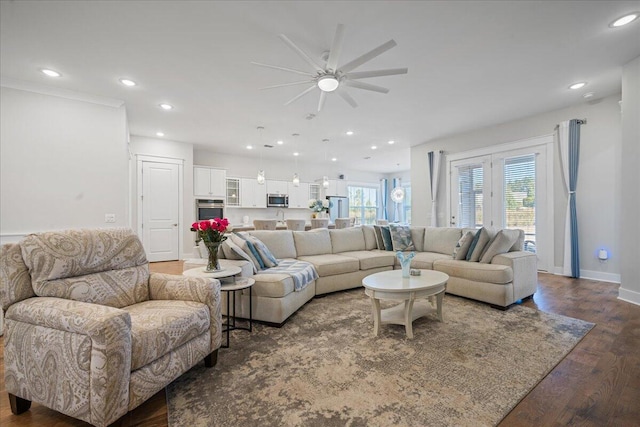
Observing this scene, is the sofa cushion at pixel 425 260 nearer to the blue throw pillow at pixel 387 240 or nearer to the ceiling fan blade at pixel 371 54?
the blue throw pillow at pixel 387 240

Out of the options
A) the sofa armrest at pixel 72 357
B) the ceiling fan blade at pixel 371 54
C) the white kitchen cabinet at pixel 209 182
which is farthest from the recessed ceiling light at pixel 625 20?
the white kitchen cabinet at pixel 209 182

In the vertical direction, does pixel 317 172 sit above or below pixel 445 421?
above

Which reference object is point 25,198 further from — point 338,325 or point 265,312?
point 338,325

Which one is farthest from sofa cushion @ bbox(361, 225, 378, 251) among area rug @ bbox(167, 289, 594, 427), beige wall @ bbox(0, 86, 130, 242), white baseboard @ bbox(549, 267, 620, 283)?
beige wall @ bbox(0, 86, 130, 242)

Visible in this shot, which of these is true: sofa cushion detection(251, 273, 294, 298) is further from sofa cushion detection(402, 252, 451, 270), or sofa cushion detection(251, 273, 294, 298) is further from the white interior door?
the white interior door

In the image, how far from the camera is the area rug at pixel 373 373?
1.57 meters

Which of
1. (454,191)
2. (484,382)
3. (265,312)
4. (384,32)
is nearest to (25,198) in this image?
(265,312)

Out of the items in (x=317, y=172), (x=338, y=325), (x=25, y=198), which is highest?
(x=317, y=172)

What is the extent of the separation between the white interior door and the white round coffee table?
216 inches

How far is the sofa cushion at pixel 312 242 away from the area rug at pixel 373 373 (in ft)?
4.81

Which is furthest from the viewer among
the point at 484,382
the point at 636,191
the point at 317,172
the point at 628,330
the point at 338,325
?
the point at 317,172

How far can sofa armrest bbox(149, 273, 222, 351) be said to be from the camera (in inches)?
77.7

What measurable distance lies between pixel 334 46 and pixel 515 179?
490cm

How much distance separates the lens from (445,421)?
1506 millimetres
